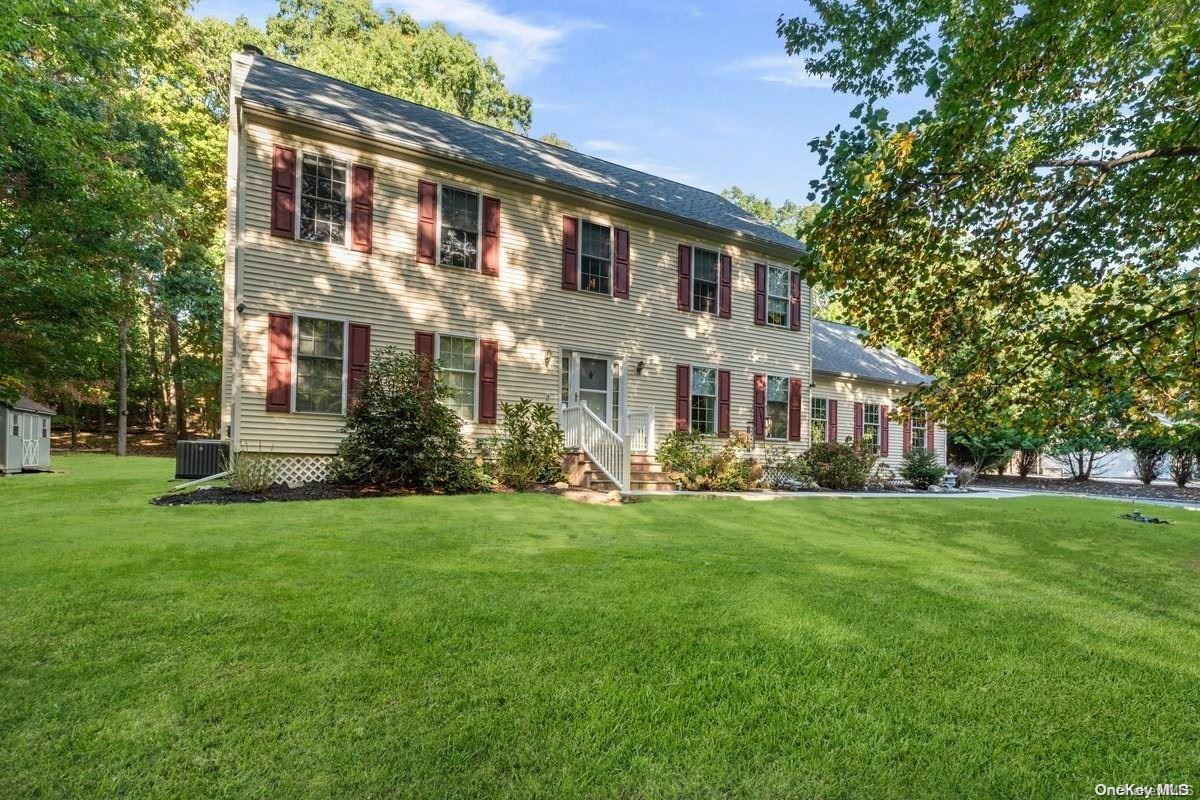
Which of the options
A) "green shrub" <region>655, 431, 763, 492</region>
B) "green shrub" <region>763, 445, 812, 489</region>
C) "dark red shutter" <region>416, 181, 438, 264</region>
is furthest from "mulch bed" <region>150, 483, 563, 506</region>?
"green shrub" <region>763, 445, 812, 489</region>

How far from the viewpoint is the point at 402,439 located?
9.10 meters

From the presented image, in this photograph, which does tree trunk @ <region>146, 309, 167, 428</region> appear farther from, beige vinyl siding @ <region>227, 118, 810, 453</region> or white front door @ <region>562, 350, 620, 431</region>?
white front door @ <region>562, 350, 620, 431</region>

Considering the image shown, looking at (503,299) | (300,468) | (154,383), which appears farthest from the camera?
(154,383)

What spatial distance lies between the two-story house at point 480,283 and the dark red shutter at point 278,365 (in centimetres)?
3

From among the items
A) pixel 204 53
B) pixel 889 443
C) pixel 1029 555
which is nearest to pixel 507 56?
pixel 204 53

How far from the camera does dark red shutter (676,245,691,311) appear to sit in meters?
13.6

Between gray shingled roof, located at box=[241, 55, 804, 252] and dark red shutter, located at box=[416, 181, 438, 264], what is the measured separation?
2.22 ft

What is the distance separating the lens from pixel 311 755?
193cm

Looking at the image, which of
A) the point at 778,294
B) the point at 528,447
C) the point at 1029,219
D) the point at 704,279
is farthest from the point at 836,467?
the point at 1029,219

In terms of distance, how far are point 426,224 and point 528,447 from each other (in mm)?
4451

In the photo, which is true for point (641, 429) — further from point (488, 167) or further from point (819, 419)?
point (819, 419)

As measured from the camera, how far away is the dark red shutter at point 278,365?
9.44 metres

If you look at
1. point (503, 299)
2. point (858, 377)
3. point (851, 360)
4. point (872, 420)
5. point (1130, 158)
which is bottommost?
point (872, 420)

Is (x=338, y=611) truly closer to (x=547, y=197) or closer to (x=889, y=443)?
(x=547, y=197)
